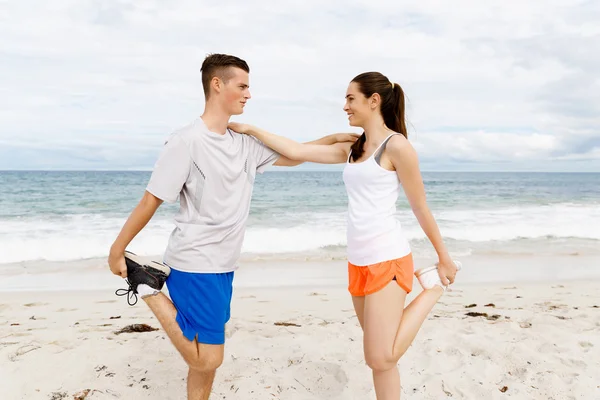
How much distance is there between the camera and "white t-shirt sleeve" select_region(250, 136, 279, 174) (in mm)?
3256

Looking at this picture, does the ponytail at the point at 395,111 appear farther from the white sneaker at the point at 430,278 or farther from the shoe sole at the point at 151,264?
the shoe sole at the point at 151,264

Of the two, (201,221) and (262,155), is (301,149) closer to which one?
(262,155)

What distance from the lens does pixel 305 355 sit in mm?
4406

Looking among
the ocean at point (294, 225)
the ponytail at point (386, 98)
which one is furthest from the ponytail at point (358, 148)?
the ocean at point (294, 225)

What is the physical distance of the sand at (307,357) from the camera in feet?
12.6

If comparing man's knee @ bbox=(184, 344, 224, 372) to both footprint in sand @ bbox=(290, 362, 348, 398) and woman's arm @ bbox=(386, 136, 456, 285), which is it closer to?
footprint in sand @ bbox=(290, 362, 348, 398)

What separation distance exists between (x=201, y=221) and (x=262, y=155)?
0.63 meters

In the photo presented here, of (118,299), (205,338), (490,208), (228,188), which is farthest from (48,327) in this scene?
(490,208)

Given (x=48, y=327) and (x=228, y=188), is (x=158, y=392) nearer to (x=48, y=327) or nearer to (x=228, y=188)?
(x=228, y=188)

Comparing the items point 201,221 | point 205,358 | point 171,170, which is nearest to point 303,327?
point 205,358

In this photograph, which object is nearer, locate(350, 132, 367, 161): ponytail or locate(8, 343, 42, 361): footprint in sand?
locate(350, 132, 367, 161): ponytail

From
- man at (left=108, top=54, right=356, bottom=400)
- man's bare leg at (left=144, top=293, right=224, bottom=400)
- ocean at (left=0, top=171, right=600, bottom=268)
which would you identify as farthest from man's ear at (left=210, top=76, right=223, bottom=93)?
ocean at (left=0, top=171, right=600, bottom=268)

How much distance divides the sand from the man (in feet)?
3.44

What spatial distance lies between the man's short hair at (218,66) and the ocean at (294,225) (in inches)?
293
